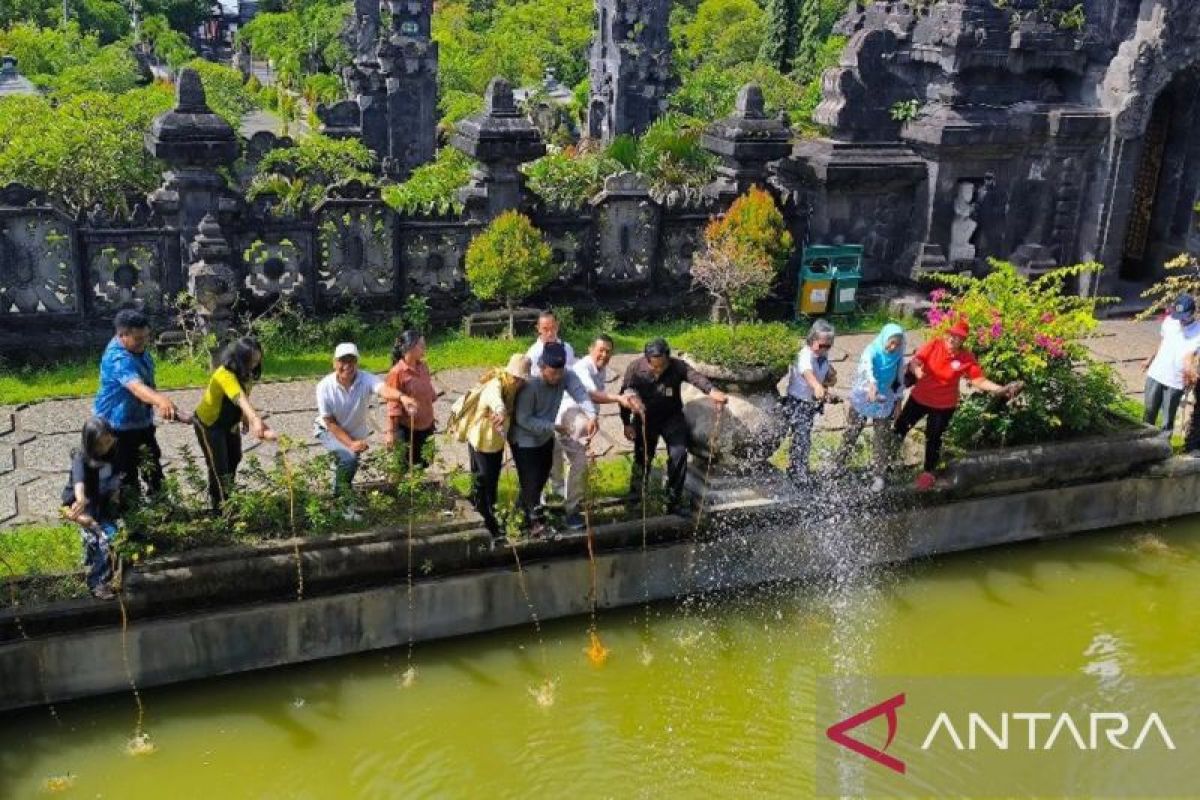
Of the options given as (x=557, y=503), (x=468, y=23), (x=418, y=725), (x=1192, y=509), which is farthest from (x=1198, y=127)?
(x=468, y=23)

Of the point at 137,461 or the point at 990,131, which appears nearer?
the point at 137,461

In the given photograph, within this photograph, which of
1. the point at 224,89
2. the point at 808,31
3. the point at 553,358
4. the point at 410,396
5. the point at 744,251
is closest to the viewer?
the point at 553,358

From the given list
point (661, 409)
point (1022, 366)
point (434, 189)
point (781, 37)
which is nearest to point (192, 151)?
point (434, 189)

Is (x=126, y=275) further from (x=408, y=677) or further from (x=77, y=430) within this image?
(x=408, y=677)

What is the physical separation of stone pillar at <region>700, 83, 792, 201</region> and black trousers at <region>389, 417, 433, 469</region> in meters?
6.32

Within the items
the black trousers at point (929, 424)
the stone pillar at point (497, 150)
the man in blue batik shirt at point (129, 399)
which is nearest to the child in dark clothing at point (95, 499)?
the man in blue batik shirt at point (129, 399)

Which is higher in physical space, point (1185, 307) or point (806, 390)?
point (1185, 307)

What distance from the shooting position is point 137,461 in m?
8.11

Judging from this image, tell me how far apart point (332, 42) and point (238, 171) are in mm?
23993

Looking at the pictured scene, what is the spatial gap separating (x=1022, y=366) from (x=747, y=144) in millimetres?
5015

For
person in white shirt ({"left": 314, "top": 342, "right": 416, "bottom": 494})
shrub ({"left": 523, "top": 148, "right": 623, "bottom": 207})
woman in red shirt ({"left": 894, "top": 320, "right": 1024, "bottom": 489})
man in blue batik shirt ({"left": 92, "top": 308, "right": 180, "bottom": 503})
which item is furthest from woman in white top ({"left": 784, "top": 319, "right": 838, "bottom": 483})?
shrub ({"left": 523, "top": 148, "right": 623, "bottom": 207})

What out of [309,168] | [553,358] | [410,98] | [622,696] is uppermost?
[410,98]

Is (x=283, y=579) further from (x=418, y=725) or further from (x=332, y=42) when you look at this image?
(x=332, y=42)

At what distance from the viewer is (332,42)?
41312 mm
